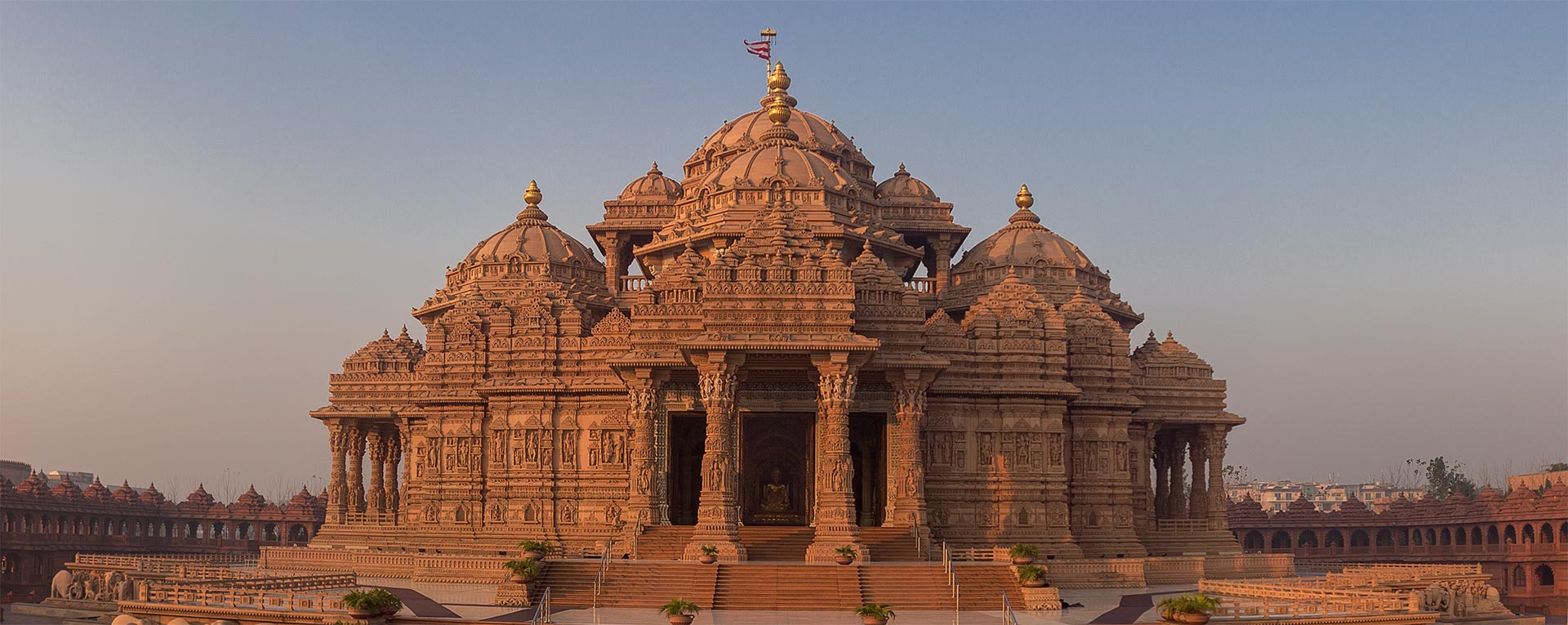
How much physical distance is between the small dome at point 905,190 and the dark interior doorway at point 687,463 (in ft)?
53.1

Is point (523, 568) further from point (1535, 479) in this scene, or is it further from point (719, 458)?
point (1535, 479)

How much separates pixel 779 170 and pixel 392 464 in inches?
981

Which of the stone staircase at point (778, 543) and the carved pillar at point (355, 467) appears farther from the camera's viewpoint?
the carved pillar at point (355, 467)

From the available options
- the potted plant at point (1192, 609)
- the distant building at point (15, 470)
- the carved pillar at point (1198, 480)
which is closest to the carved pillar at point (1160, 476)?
the carved pillar at point (1198, 480)

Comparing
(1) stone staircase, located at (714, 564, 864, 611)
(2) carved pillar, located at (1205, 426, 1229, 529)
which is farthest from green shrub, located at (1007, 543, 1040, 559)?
(2) carved pillar, located at (1205, 426, 1229, 529)

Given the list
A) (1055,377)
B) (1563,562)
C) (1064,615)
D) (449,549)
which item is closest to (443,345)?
(449,549)

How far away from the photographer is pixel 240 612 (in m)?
32.9

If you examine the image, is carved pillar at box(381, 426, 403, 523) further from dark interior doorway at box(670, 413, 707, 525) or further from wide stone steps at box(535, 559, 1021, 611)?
wide stone steps at box(535, 559, 1021, 611)

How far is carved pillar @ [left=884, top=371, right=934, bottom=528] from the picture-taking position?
43594 millimetres

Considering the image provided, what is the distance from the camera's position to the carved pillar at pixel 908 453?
4359cm

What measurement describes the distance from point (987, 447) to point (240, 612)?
23.7 m

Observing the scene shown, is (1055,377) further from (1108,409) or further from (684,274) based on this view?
(684,274)

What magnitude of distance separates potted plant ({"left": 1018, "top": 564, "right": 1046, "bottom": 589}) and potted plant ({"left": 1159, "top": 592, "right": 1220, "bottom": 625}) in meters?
5.62

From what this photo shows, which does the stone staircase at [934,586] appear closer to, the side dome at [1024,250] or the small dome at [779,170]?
the small dome at [779,170]
